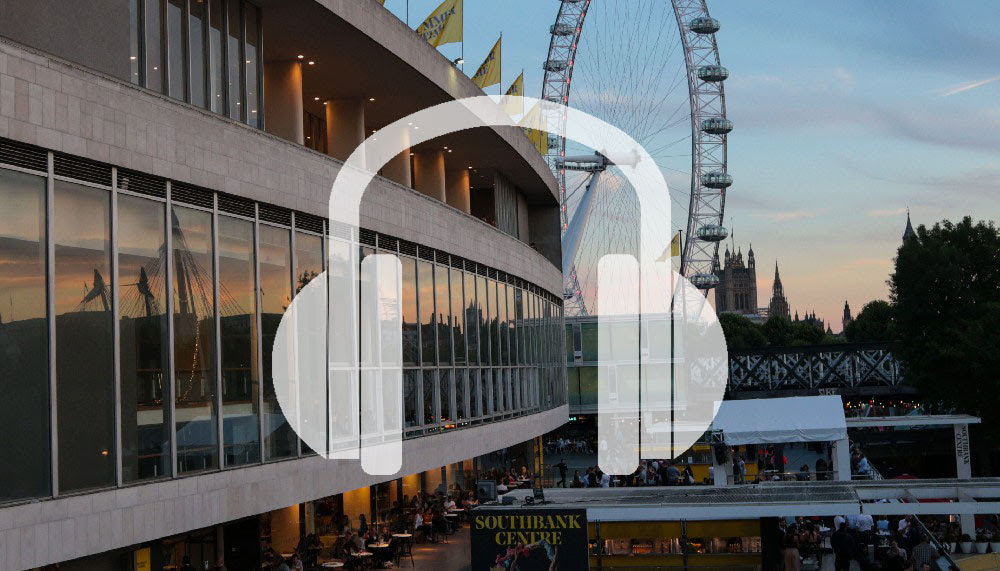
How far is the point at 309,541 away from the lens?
2583 cm

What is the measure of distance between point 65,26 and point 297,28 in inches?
288

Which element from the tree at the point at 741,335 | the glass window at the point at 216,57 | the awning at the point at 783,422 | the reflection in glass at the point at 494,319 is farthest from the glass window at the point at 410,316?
the tree at the point at 741,335

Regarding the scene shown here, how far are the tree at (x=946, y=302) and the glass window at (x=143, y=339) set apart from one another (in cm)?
4242

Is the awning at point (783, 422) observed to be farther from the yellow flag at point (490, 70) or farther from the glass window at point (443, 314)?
the yellow flag at point (490, 70)

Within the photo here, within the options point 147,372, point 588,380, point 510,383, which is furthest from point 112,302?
point 588,380

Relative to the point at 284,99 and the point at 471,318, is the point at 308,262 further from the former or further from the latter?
the point at 471,318

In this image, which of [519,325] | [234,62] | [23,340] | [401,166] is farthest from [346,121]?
[23,340]

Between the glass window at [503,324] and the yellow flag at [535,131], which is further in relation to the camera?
the yellow flag at [535,131]

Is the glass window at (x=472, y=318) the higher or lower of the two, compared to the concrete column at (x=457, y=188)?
lower

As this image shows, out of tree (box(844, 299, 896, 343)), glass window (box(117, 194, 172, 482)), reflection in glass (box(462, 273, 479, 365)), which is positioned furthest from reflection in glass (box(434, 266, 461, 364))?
tree (box(844, 299, 896, 343))

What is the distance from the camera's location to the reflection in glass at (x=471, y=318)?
108 feet

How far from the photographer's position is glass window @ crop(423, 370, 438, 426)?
28.5 meters

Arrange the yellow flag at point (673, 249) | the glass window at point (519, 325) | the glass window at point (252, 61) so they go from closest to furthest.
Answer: the glass window at point (252, 61)
the glass window at point (519, 325)
the yellow flag at point (673, 249)

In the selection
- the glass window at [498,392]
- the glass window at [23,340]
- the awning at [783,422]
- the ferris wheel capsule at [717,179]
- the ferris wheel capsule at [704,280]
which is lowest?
the awning at [783,422]
